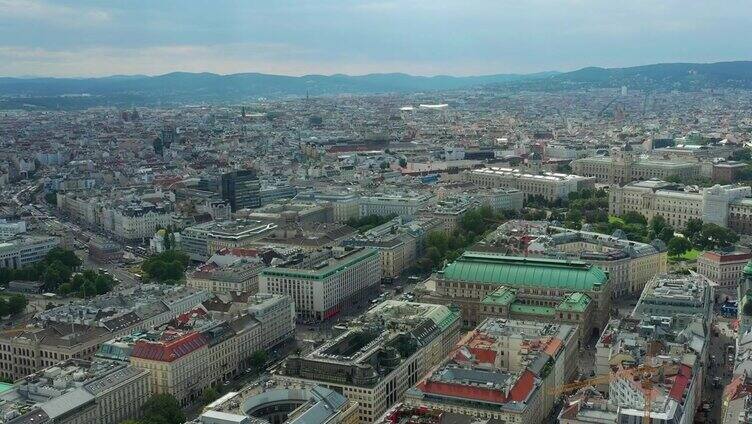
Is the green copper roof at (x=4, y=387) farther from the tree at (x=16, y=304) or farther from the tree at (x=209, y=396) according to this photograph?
the tree at (x=16, y=304)

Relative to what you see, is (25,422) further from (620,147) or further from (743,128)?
(743,128)

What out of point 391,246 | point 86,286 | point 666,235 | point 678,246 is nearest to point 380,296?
point 391,246

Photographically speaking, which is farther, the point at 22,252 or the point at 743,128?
the point at 743,128

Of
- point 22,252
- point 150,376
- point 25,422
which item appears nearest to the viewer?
point 25,422

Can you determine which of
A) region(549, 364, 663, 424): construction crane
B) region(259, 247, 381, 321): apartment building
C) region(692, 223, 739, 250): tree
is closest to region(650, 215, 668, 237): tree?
region(692, 223, 739, 250): tree

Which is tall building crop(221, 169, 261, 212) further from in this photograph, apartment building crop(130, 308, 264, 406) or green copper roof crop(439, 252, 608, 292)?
apartment building crop(130, 308, 264, 406)

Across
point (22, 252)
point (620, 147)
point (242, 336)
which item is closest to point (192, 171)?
point (22, 252)
